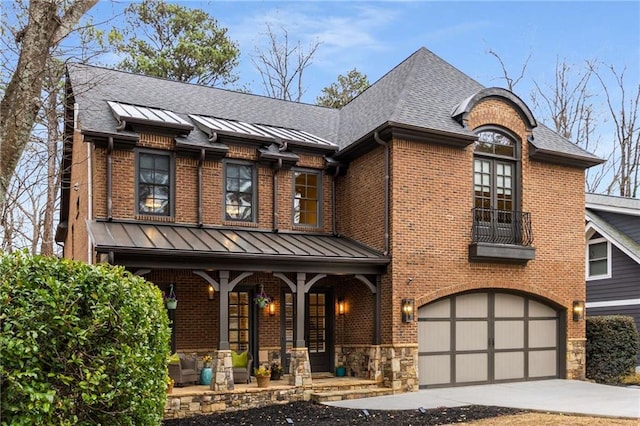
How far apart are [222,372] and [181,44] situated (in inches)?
719

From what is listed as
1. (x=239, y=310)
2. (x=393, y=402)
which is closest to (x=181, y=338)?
(x=239, y=310)

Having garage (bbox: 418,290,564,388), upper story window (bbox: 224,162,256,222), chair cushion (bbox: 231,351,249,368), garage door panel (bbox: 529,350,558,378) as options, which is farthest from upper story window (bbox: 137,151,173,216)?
garage door panel (bbox: 529,350,558,378)

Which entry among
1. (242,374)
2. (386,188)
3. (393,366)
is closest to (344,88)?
(386,188)

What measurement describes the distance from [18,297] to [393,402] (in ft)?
26.5

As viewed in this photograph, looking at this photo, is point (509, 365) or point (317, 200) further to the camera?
point (317, 200)

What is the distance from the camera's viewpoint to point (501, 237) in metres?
14.2

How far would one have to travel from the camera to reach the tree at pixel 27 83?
7.02 meters

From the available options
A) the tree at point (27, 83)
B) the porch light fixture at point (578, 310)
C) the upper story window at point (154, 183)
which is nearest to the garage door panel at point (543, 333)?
the porch light fixture at point (578, 310)

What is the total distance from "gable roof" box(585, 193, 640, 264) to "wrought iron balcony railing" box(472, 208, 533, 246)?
445 centimetres

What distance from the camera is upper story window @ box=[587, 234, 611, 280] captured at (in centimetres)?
1798

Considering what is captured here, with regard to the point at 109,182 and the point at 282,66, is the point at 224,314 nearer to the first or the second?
the point at 109,182

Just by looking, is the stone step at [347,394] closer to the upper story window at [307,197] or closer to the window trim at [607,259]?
the upper story window at [307,197]

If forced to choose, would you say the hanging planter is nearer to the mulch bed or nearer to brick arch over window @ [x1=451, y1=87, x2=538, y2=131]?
the mulch bed

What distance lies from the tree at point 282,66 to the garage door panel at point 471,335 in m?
17.3
